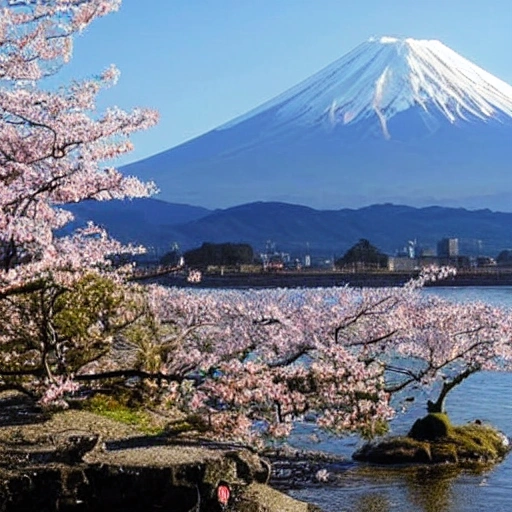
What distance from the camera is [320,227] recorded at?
115000mm

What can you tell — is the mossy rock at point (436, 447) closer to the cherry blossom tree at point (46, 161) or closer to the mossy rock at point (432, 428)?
the mossy rock at point (432, 428)

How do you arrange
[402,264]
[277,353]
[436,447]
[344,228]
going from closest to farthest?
[277,353] → [436,447] → [402,264] → [344,228]

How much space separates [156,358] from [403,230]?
105 m

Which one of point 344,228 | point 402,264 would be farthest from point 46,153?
point 344,228

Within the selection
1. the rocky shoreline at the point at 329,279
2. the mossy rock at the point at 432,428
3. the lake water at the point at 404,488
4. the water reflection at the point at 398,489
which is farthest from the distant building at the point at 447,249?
the water reflection at the point at 398,489

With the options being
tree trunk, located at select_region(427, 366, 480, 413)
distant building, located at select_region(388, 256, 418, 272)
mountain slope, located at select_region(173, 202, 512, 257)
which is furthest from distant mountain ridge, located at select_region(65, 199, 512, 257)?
tree trunk, located at select_region(427, 366, 480, 413)

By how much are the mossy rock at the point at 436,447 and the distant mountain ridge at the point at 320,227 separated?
82521 millimetres

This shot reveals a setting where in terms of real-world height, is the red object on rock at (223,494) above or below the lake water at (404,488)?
above

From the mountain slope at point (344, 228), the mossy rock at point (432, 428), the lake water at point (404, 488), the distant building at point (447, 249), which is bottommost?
the lake water at point (404, 488)

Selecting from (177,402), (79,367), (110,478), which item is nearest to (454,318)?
(177,402)

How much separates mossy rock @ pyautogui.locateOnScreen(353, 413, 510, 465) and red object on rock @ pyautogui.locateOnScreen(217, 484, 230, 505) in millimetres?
4898

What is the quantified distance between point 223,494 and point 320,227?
357 feet

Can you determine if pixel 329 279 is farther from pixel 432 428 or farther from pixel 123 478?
pixel 123 478

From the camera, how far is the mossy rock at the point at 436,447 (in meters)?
11.4
